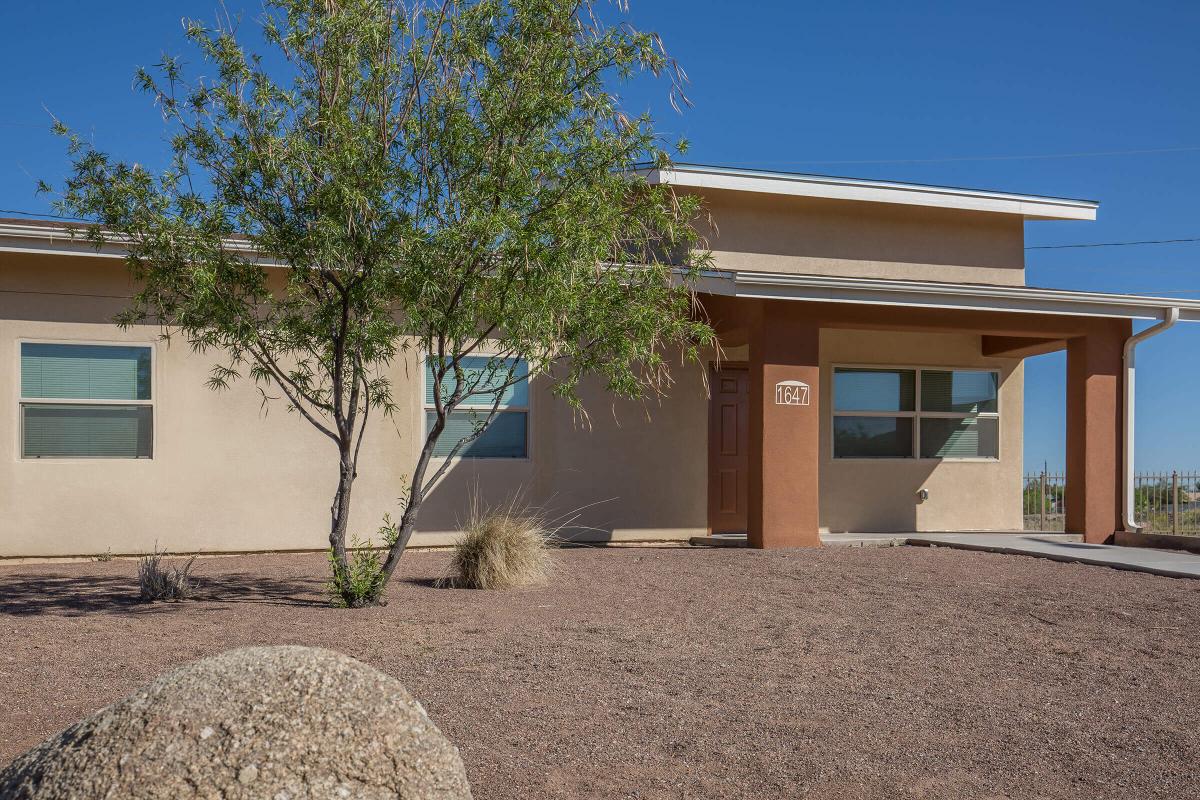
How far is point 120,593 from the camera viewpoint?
869cm

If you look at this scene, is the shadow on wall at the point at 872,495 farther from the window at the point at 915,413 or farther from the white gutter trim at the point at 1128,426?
the white gutter trim at the point at 1128,426

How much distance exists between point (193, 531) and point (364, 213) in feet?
18.5

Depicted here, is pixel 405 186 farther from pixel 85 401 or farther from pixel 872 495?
pixel 872 495

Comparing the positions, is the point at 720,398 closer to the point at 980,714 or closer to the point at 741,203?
the point at 741,203

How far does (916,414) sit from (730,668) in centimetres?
953

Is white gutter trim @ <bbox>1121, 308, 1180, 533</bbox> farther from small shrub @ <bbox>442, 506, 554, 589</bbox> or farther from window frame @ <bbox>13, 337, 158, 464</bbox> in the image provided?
window frame @ <bbox>13, 337, 158, 464</bbox>

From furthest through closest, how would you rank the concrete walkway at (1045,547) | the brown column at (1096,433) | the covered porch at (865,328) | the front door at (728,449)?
the front door at (728,449)
the brown column at (1096,433)
the covered porch at (865,328)
the concrete walkway at (1045,547)

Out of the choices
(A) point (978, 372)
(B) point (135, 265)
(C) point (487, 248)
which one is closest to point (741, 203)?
(A) point (978, 372)

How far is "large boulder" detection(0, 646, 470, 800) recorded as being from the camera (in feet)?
9.23

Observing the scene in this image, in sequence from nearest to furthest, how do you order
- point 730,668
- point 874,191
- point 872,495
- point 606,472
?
point 730,668 < point 606,472 < point 874,191 < point 872,495

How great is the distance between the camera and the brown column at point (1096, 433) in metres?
13.2

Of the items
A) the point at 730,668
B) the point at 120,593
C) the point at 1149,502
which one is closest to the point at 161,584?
the point at 120,593

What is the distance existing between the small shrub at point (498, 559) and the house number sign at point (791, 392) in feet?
12.6

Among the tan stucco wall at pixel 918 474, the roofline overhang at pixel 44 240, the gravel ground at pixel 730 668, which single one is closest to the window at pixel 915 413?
the tan stucco wall at pixel 918 474
